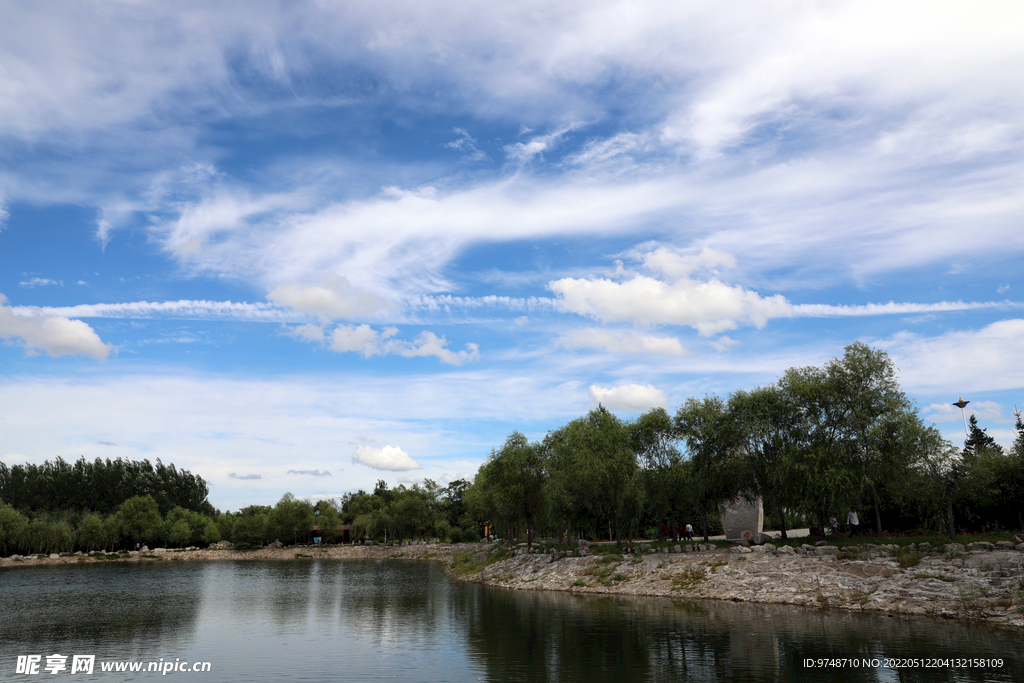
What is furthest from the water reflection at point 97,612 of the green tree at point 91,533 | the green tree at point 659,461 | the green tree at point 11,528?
the green tree at point 91,533

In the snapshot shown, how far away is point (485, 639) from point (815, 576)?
22.7 metres

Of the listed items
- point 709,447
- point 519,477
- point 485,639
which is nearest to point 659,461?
point 709,447

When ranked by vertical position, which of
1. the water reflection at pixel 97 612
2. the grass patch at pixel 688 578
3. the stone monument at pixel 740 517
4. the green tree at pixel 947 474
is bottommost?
the water reflection at pixel 97 612

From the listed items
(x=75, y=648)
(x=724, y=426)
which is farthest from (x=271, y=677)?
(x=724, y=426)

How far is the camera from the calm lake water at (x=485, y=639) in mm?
24125

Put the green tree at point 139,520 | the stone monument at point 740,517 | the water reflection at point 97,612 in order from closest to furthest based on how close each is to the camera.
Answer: the water reflection at point 97,612 → the stone monument at point 740,517 → the green tree at point 139,520

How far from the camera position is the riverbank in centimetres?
3253

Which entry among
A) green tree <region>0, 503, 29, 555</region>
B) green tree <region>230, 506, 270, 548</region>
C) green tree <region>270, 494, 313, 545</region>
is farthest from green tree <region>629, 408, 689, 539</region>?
green tree <region>0, 503, 29, 555</region>

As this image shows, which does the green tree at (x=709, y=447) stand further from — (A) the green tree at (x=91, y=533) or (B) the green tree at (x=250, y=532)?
(A) the green tree at (x=91, y=533)

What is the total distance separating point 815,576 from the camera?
129 feet

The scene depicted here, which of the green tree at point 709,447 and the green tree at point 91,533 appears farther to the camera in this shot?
the green tree at point 91,533

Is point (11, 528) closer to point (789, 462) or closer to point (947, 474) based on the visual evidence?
point (789, 462)

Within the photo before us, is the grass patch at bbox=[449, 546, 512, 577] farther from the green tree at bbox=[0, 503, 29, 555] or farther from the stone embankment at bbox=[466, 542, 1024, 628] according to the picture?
the green tree at bbox=[0, 503, 29, 555]

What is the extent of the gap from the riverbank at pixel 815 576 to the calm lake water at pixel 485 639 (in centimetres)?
251
